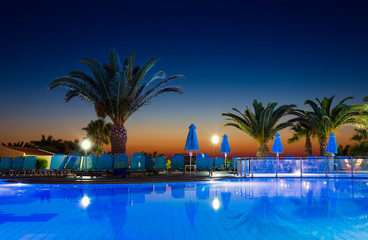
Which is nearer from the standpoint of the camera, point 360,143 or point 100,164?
point 100,164

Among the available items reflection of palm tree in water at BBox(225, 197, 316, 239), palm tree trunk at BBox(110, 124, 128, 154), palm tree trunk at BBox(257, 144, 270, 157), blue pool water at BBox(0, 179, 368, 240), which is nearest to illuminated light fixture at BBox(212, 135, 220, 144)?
palm tree trunk at BBox(257, 144, 270, 157)

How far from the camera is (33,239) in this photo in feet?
13.4

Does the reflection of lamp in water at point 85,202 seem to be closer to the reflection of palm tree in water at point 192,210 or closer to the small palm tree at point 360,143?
the reflection of palm tree in water at point 192,210

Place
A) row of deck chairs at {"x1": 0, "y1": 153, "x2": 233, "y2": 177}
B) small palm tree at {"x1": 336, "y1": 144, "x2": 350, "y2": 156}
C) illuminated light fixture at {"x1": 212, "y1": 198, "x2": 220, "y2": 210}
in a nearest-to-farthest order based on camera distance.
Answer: illuminated light fixture at {"x1": 212, "y1": 198, "x2": 220, "y2": 210} < row of deck chairs at {"x1": 0, "y1": 153, "x2": 233, "y2": 177} < small palm tree at {"x1": 336, "y1": 144, "x2": 350, "y2": 156}

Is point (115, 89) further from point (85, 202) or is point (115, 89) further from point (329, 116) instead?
point (329, 116)

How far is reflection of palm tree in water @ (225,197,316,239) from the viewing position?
173 inches

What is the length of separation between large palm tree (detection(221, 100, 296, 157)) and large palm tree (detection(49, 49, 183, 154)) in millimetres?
9264

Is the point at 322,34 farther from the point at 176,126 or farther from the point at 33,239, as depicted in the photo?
the point at 33,239

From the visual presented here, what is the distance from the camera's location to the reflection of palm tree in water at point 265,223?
440 centimetres

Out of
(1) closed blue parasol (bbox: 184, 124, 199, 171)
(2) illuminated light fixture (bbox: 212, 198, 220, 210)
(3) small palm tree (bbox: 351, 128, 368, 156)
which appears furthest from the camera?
(3) small palm tree (bbox: 351, 128, 368, 156)

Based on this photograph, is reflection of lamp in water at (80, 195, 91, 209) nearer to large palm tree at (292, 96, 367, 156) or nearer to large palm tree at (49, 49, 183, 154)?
large palm tree at (49, 49, 183, 154)

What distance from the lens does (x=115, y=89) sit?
1723cm

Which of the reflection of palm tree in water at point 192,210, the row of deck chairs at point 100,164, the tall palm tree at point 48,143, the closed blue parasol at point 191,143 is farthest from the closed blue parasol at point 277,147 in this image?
the tall palm tree at point 48,143

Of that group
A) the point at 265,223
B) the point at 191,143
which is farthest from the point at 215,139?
the point at 265,223
